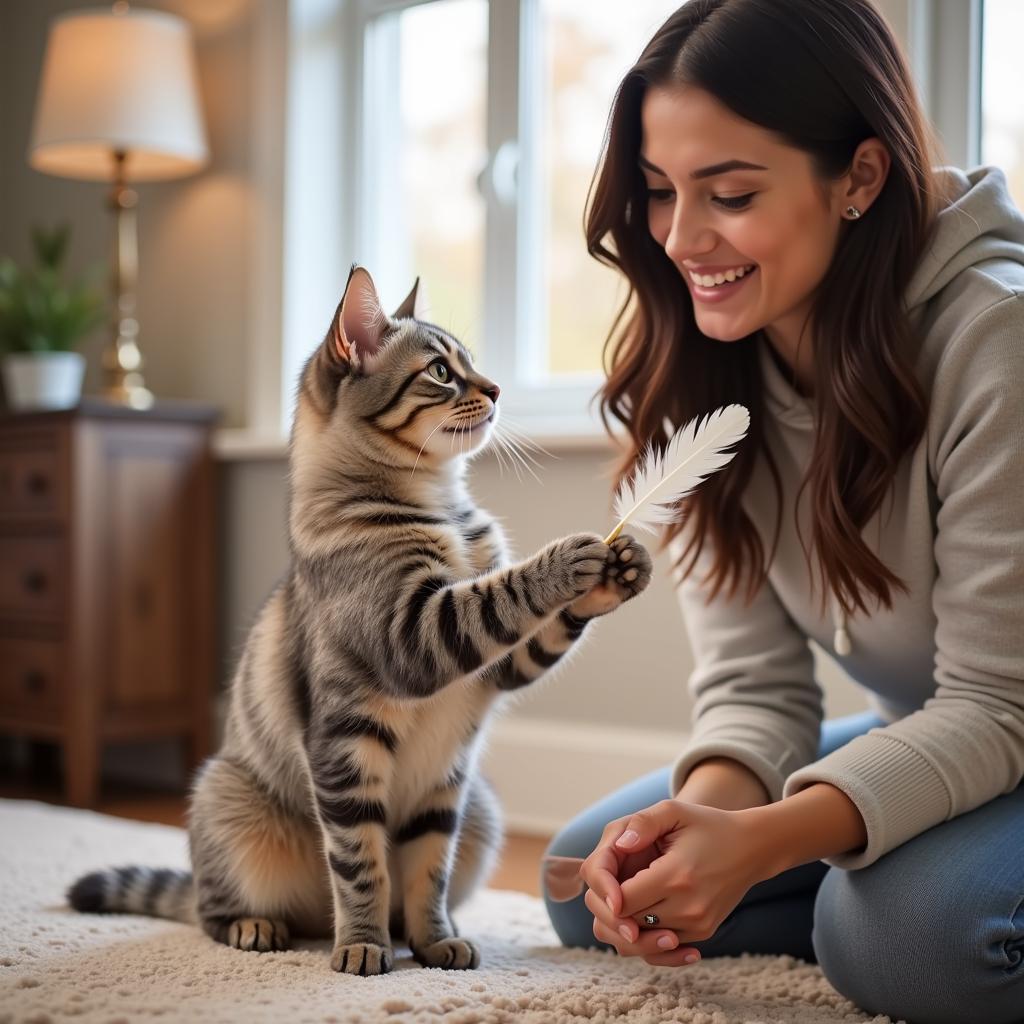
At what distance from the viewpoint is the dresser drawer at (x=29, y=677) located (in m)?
2.94

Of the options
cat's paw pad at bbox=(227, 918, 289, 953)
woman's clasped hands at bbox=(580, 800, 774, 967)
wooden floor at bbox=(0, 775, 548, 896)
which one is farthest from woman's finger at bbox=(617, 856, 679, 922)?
wooden floor at bbox=(0, 775, 548, 896)

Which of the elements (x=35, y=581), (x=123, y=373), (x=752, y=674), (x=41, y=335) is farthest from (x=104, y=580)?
(x=752, y=674)

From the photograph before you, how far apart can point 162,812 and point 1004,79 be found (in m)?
2.32

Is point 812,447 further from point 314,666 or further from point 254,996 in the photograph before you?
point 254,996

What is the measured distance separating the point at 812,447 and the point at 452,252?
6.12 feet

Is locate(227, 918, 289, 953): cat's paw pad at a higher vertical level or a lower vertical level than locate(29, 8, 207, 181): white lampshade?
lower

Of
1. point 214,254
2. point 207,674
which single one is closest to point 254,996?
point 207,674

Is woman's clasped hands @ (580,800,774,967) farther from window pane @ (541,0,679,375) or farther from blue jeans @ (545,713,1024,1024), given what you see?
window pane @ (541,0,679,375)

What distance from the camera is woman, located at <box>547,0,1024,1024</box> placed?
1.19 m

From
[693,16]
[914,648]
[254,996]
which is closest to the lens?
[254,996]

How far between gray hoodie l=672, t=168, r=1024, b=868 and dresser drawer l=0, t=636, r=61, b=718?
1900 millimetres

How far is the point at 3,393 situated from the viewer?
144 inches

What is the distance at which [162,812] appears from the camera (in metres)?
2.83

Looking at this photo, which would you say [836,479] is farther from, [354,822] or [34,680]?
[34,680]
